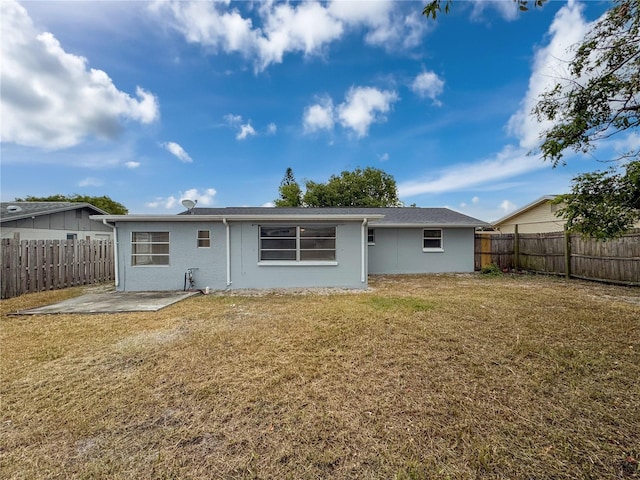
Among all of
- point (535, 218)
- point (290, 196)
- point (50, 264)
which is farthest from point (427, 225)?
point (290, 196)

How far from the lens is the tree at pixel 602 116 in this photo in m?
3.02

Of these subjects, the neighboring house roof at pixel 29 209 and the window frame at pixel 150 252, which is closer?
the window frame at pixel 150 252

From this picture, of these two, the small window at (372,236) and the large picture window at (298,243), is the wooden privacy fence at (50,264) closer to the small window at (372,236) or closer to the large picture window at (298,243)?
the large picture window at (298,243)

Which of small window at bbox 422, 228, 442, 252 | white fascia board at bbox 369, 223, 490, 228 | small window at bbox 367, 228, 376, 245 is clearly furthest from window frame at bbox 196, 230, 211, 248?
small window at bbox 422, 228, 442, 252

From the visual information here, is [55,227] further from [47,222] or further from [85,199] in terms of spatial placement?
[85,199]

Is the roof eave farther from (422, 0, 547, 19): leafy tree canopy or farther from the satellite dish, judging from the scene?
(422, 0, 547, 19): leafy tree canopy

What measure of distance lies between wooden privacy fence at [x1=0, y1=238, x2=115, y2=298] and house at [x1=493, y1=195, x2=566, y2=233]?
20.9 metres

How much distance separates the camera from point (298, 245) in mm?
9422

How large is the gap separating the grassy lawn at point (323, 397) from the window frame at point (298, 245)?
386 centimetres

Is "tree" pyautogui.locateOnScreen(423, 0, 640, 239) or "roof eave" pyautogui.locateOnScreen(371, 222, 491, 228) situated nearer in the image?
"tree" pyautogui.locateOnScreen(423, 0, 640, 239)

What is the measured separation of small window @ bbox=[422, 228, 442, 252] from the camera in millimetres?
13172

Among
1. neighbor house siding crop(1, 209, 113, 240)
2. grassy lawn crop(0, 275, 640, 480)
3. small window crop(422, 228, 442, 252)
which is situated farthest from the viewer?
neighbor house siding crop(1, 209, 113, 240)

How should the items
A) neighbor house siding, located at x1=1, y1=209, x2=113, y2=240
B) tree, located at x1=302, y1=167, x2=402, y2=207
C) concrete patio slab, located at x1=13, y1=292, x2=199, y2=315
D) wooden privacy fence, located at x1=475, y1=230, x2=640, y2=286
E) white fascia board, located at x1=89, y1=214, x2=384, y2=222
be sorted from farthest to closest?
tree, located at x1=302, y1=167, x2=402, y2=207 → neighbor house siding, located at x1=1, y1=209, x2=113, y2=240 → wooden privacy fence, located at x1=475, y1=230, x2=640, y2=286 → white fascia board, located at x1=89, y1=214, x2=384, y2=222 → concrete patio slab, located at x1=13, y1=292, x2=199, y2=315

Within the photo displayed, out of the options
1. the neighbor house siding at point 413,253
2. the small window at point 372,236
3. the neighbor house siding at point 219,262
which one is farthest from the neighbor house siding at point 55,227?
the neighbor house siding at point 413,253
